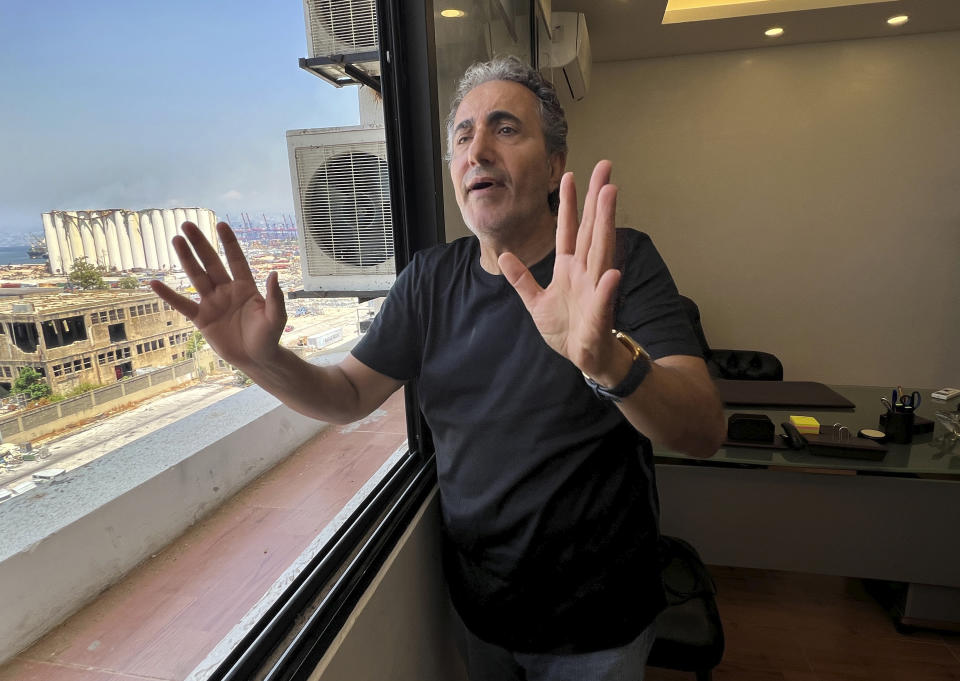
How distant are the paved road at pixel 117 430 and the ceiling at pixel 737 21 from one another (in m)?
2.79

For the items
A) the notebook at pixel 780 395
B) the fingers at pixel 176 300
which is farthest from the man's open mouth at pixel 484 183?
the notebook at pixel 780 395

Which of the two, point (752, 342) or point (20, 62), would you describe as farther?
point (752, 342)

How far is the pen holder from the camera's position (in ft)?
5.84

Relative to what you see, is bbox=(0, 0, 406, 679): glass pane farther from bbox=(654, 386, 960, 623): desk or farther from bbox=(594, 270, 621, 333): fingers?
bbox=(654, 386, 960, 623): desk

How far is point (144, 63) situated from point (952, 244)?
4.67m

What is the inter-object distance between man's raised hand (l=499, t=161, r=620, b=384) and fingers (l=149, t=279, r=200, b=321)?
42 centimetres

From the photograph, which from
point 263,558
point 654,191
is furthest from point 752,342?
point 263,558

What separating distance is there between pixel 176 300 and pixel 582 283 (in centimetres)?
52

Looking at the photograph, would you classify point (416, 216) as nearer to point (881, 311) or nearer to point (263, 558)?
point (263, 558)

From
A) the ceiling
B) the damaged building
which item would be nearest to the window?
the damaged building

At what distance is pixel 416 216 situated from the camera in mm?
→ 1354

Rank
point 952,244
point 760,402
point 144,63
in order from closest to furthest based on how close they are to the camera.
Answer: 1. point 144,63
2. point 760,402
3. point 952,244

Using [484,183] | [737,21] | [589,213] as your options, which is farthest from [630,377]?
Answer: [737,21]

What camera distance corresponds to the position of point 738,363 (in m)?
3.38
